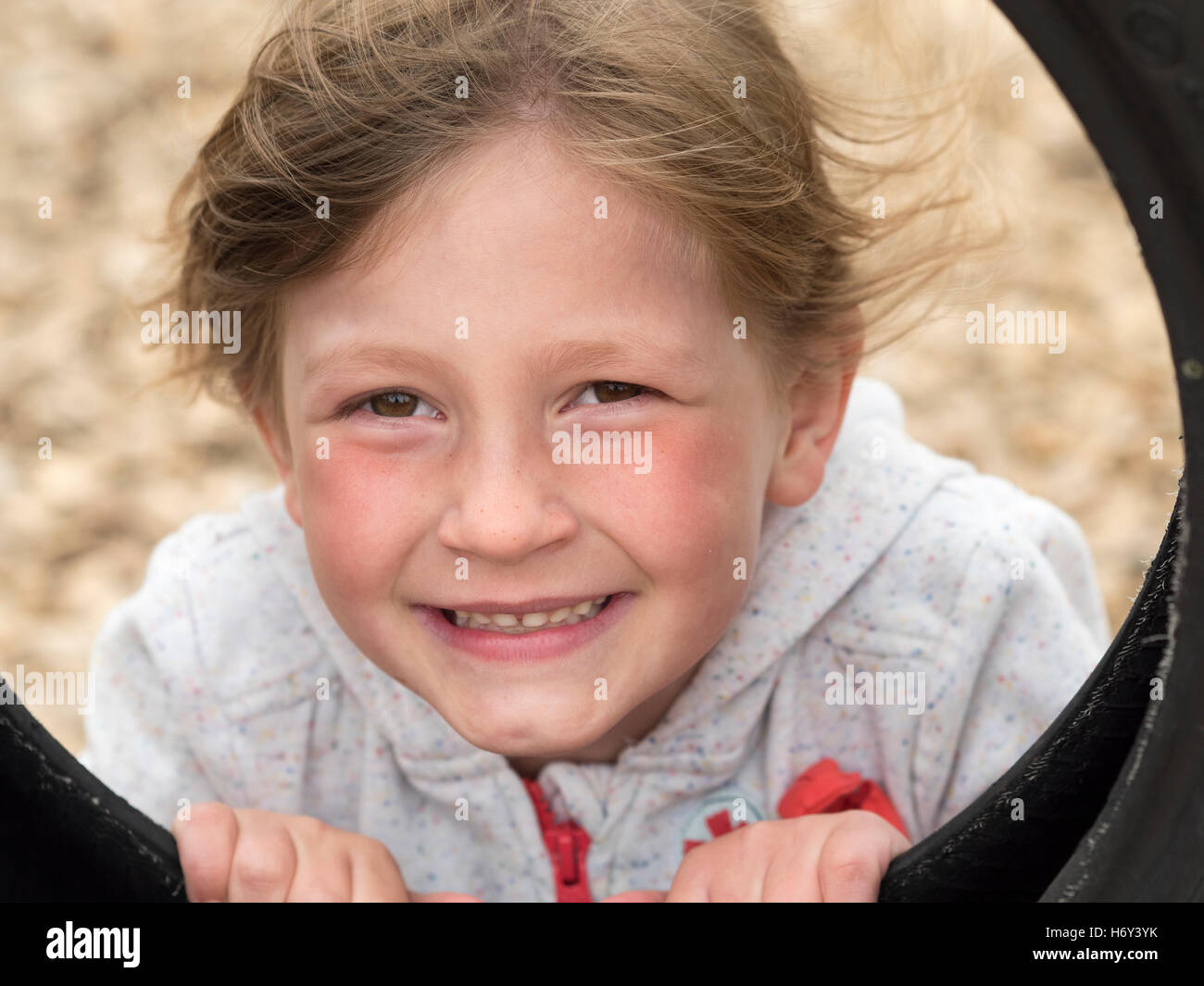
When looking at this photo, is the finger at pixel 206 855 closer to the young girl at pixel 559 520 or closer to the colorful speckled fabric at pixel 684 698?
the young girl at pixel 559 520

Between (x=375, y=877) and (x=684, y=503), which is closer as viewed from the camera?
(x=684, y=503)

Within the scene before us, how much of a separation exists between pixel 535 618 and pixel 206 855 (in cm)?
28

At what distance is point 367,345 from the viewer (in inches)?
35.5

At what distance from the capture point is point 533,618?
95 centimetres

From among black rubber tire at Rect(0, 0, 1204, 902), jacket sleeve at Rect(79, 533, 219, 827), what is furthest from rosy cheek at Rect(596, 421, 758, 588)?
jacket sleeve at Rect(79, 533, 219, 827)

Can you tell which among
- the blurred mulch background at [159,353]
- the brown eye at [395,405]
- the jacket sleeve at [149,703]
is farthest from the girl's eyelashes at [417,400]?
the blurred mulch background at [159,353]

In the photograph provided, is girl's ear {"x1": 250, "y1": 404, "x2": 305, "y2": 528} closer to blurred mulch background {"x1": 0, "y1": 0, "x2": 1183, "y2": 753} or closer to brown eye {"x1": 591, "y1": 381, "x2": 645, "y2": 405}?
brown eye {"x1": 591, "y1": 381, "x2": 645, "y2": 405}

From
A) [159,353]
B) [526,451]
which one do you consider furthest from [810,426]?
[159,353]

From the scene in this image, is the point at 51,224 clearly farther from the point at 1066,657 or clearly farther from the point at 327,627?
the point at 1066,657

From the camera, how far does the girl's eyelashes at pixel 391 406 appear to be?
0.93 m

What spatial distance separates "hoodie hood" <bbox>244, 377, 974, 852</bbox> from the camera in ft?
3.90

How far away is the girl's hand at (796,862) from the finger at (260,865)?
10.6 inches

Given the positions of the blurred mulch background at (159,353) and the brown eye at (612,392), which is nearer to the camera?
the brown eye at (612,392)

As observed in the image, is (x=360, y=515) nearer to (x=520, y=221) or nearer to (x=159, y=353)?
(x=520, y=221)
